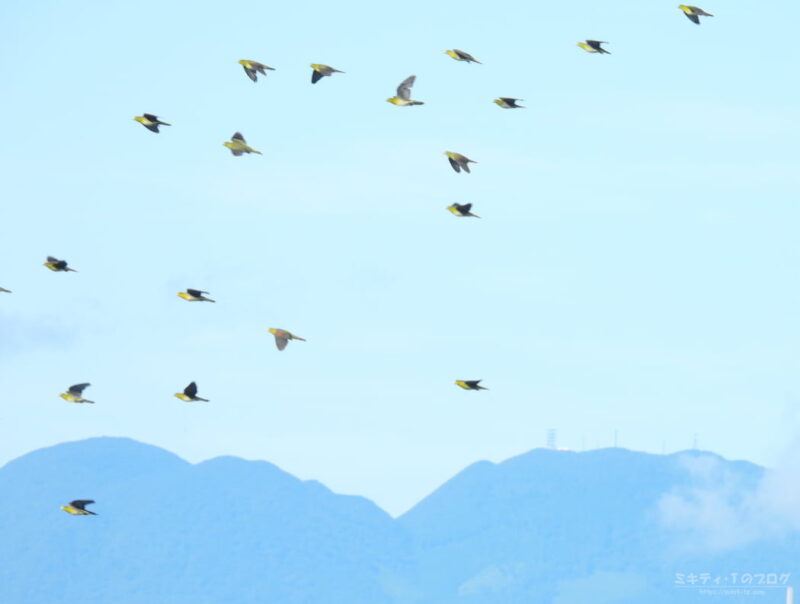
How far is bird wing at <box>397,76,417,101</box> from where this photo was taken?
208ft

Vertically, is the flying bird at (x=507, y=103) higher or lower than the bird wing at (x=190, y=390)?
higher

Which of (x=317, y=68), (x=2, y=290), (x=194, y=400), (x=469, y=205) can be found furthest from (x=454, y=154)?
(x=2, y=290)

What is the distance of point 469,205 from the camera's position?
60.5 m

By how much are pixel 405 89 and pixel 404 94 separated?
0.30 m

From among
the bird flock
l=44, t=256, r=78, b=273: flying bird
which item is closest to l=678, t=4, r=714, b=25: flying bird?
the bird flock

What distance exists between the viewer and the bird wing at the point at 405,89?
63394 millimetres

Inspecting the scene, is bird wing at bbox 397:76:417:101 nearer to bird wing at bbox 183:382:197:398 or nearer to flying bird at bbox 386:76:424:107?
flying bird at bbox 386:76:424:107

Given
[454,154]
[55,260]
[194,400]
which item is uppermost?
[454,154]

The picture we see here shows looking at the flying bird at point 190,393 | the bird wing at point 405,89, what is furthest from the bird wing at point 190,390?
the bird wing at point 405,89

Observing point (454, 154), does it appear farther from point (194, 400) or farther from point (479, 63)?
point (194, 400)

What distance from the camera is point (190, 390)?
195 ft

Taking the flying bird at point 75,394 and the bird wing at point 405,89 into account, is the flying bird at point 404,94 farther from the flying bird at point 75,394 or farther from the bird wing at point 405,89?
the flying bird at point 75,394

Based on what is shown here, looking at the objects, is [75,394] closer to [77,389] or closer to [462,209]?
[77,389]

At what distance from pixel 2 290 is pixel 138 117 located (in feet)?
25.9
